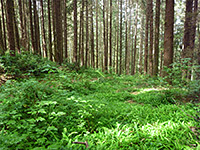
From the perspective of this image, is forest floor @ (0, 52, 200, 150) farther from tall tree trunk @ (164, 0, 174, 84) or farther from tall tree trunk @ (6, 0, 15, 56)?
tall tree trunk @ (6, 0, 15, 56)

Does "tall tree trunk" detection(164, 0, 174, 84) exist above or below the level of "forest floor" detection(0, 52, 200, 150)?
above

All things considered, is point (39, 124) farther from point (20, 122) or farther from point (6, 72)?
point (6, 72)

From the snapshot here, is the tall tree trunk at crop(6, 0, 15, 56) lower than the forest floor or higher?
higher

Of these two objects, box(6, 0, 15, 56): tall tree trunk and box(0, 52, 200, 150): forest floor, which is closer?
box(0, 52, 200, 150): forest floor

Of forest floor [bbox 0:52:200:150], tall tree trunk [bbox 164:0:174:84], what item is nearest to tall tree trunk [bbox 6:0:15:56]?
forest floor [bbox 0:52:200:150]

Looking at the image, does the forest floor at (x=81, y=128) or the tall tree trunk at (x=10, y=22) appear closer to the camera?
the forest floor at (x=81, y=128)

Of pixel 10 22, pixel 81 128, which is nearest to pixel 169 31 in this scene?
pixel 81 128

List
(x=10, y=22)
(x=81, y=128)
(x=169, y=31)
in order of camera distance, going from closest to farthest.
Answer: (x=81, y=128) → (x=169, y=31) → (x=10, y=22)

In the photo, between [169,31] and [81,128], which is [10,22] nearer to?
[81,128]

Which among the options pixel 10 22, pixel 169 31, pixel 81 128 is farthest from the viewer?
pixel 10 22

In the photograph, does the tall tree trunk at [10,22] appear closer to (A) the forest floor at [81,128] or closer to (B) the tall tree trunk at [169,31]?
(A) the forest floor at [81,128]

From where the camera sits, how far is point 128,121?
10.9 feet

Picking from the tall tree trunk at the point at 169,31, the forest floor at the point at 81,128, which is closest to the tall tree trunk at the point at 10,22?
the forest floor at the point at 81,128

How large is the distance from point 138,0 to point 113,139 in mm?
23573
